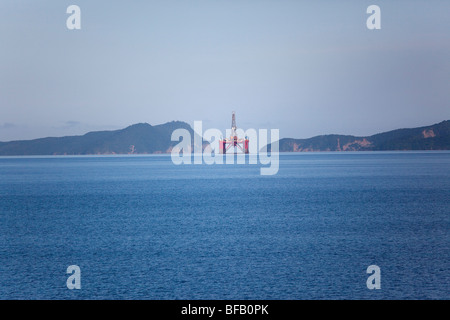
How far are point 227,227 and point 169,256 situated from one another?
9.89 meters

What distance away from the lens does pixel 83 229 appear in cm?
3653

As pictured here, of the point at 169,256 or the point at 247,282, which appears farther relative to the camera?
the point at 169,256

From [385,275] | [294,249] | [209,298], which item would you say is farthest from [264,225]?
[209,298]

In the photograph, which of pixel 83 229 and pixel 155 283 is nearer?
pixel 155 283

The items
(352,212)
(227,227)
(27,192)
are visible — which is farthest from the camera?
(27,192)

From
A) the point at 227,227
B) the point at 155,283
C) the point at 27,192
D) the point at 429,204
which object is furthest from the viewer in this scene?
the point at 27,192

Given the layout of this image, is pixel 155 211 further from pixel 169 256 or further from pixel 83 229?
pixel 169 256

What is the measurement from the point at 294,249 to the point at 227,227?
345 inches

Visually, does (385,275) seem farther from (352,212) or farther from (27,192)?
(27,192)

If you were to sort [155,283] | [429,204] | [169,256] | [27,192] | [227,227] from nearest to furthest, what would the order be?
[155,283] → [169,256] → [227,227] → [429,204] → [27,192]

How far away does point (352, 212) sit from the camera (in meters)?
45.0
